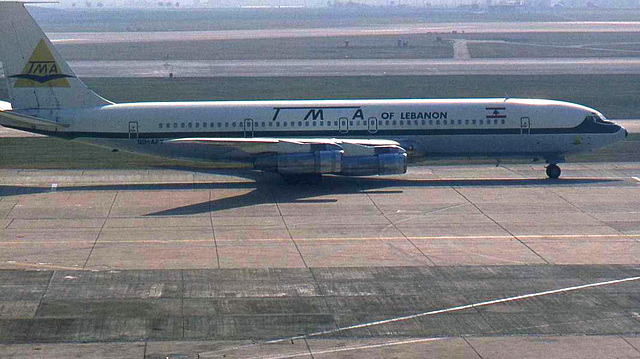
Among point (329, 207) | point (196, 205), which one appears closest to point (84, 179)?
point (196, 205)

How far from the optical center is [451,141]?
1797 inches

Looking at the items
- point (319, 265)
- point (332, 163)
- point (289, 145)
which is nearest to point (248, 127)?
point (289, 145)

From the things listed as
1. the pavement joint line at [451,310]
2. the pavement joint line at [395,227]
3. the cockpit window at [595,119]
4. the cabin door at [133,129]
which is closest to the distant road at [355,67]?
the cockpit window at [595,119]

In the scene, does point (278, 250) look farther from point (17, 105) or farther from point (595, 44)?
point (595, 44)

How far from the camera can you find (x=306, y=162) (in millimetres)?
42469

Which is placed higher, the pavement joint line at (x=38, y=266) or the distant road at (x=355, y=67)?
the distant road at (x=355, y=67)

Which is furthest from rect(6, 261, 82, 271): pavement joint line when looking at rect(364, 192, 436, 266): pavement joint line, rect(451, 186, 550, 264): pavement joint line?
rect(451, 186, 550, 264): pavement joint line

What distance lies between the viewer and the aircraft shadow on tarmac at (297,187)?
4084cm

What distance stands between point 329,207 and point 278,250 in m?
7.66

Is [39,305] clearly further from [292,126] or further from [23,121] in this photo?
[292,126]

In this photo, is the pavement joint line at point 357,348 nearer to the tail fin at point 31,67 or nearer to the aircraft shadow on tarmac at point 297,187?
the aircraft shadow on tarmac at point 297,187

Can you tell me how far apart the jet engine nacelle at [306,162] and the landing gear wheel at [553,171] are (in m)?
11.2

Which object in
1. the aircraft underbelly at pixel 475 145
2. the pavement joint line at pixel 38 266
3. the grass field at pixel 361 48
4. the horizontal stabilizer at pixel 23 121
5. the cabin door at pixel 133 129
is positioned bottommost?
the pavement joint line at pixel 38 266

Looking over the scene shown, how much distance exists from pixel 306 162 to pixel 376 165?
3.25 meters
